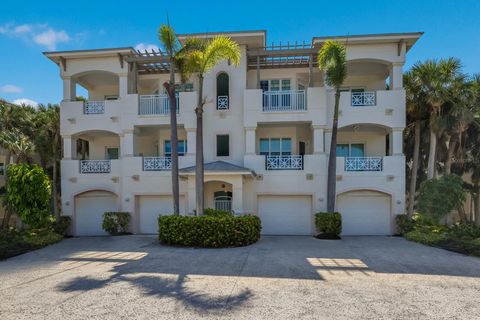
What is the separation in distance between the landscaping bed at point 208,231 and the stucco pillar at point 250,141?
4559mm

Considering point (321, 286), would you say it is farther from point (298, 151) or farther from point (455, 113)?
point (455, 113)

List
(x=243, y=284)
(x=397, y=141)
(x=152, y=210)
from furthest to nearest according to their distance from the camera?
(x=152, y=210)
(x=397, y=141)
(x=243, y=284)

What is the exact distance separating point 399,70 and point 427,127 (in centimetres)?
366

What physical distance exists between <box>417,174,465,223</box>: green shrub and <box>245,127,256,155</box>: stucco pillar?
868 centimetres

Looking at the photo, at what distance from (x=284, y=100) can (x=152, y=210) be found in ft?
31.8

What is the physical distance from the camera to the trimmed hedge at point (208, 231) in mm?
12555

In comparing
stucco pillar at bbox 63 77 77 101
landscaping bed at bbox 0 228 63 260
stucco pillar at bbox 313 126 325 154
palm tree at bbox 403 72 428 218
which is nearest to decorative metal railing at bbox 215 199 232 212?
stucco pillar at bbox 313 126 325 154

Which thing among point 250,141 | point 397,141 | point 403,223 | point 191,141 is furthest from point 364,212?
point 191,141

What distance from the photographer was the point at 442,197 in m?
14.1

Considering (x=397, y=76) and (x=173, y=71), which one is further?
(x=397, y=76)

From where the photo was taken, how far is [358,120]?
16.5 metres

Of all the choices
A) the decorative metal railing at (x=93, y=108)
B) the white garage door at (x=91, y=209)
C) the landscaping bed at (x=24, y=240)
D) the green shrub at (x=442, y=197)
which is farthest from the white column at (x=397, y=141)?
the landscaping bed at (x=24, y=240)

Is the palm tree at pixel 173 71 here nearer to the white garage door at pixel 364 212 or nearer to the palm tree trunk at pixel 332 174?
the palm tree trunk at pixel 332 174

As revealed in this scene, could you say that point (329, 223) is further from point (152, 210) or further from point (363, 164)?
point (152, 210)
